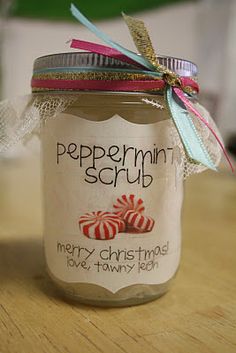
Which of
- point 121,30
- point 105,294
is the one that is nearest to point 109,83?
point 105,294

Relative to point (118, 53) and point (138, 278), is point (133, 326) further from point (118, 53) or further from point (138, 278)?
point (118, 53)

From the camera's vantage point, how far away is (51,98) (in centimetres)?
37

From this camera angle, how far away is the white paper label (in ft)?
1.18

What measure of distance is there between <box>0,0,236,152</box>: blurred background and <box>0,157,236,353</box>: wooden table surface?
856mm

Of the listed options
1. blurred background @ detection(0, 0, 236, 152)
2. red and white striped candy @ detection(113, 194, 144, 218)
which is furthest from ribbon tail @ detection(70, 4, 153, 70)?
blurred background @ detection(0, 0, 236, 152)

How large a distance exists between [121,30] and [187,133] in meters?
1.05

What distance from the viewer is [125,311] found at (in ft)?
1.23

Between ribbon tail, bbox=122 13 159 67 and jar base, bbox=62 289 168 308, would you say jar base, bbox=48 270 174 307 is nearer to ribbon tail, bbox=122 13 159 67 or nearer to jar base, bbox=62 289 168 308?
jar base, bbox=62 289 168 308

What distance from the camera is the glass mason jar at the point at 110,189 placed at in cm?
36

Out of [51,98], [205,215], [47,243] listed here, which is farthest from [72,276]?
[205,215]

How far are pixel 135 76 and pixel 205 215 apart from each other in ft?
1.34

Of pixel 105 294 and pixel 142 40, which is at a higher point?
pixel 142 40

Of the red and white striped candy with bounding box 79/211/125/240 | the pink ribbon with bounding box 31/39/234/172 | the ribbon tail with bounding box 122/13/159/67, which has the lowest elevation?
the red and white striped candy with bounding box 79/211/125/240

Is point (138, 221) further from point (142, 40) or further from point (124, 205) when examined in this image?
point (142, 40)
